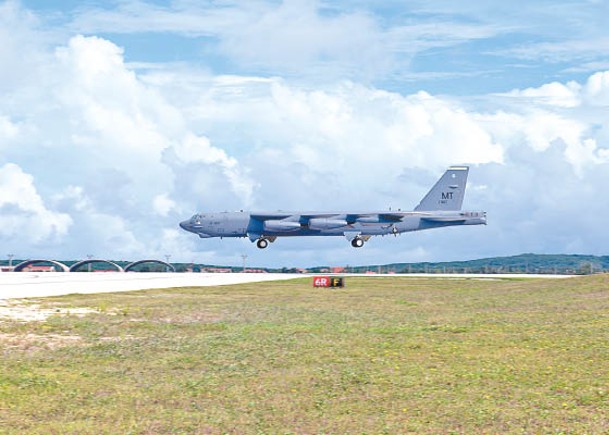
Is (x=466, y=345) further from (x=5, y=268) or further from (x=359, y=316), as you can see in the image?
(x=5, y=268)

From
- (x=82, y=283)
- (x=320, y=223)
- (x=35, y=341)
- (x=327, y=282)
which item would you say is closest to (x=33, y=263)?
(x=320, y=223)

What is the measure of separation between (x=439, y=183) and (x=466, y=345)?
85731mm

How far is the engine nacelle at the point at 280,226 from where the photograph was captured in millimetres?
101375

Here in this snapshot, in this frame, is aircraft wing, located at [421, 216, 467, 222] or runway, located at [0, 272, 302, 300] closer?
runway, located at [0, 272, 302, 300]

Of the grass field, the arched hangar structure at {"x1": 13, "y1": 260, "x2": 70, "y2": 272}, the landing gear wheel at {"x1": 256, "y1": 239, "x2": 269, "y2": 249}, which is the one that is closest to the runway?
the grass field

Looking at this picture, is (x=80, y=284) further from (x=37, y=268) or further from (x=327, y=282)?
(x=37, y=268)

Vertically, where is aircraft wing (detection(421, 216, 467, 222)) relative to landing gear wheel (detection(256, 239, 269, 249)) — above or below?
above

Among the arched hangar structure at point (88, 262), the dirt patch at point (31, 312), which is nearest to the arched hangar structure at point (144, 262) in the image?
the arched hangar structure at point (88, 262)

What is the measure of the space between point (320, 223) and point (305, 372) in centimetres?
8205

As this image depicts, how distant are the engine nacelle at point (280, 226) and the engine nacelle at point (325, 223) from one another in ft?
6.56

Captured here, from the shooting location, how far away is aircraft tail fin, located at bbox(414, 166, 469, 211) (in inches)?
4289

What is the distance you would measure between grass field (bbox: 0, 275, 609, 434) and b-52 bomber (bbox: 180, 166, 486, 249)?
211ft

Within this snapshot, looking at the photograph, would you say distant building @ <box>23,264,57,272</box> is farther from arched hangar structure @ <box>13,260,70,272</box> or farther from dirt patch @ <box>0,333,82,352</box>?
dirt patch @ <box>0,333,82,352</box>

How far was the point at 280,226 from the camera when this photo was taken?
101438 millimetres
